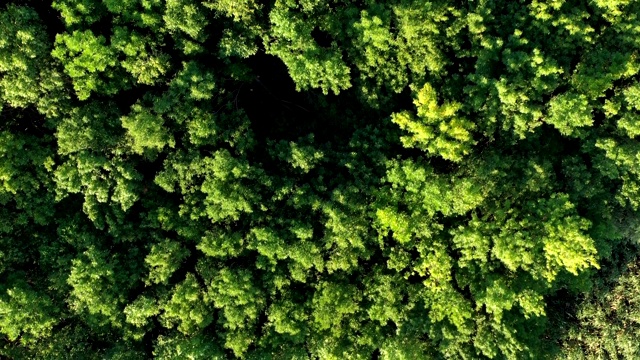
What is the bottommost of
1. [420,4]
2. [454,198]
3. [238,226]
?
[238,226]

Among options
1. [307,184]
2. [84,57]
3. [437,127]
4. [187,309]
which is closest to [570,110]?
[437,127]

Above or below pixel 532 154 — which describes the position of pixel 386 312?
below

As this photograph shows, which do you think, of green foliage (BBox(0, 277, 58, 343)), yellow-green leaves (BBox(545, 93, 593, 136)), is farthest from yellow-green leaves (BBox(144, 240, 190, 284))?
yellow-green leaves (BBox(545, 93, 593, 136))

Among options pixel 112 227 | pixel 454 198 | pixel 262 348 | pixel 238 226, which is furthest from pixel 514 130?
pixel 112 227

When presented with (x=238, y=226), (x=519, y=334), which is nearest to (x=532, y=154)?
(x=519, y=334)

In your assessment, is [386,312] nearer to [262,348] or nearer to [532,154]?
[262,348]

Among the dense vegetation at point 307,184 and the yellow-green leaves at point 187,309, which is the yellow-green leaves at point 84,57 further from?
the yellow-green leaves at point 187,309

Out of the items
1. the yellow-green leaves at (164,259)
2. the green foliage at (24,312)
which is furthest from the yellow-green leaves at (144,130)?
the green foliage at (24,312)
